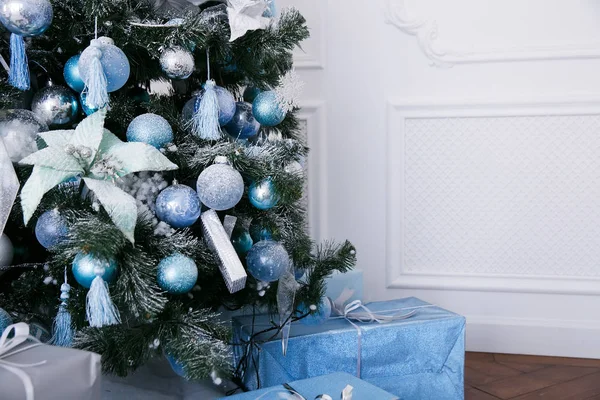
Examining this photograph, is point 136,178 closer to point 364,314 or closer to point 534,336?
point 364,314

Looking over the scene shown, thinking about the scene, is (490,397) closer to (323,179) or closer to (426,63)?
(323,179)

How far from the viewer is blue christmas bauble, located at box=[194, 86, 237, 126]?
0.98m

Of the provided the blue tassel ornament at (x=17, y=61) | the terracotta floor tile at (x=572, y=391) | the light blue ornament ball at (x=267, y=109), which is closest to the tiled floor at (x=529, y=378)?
the terracotta floor tile at (x=572, y=391)

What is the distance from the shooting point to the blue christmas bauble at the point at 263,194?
945 mm

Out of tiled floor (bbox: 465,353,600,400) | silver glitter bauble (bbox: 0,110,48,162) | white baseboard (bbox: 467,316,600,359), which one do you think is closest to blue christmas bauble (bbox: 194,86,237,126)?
silver glitter bauble (bbox: 0,110,48,162)

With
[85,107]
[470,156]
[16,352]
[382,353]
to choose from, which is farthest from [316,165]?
[16,352]

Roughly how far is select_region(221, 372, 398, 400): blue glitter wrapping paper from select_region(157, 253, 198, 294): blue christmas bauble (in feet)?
0.57

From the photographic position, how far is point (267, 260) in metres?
0.99

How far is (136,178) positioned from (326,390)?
42cm

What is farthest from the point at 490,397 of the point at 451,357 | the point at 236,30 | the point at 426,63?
the point at 236,30

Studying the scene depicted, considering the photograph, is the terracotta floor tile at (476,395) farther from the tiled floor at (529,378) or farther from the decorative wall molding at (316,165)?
the decorative wall molding at (316,165)

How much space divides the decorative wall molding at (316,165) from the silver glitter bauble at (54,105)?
849mm

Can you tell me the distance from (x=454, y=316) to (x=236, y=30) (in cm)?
71

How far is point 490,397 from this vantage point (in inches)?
52.9
